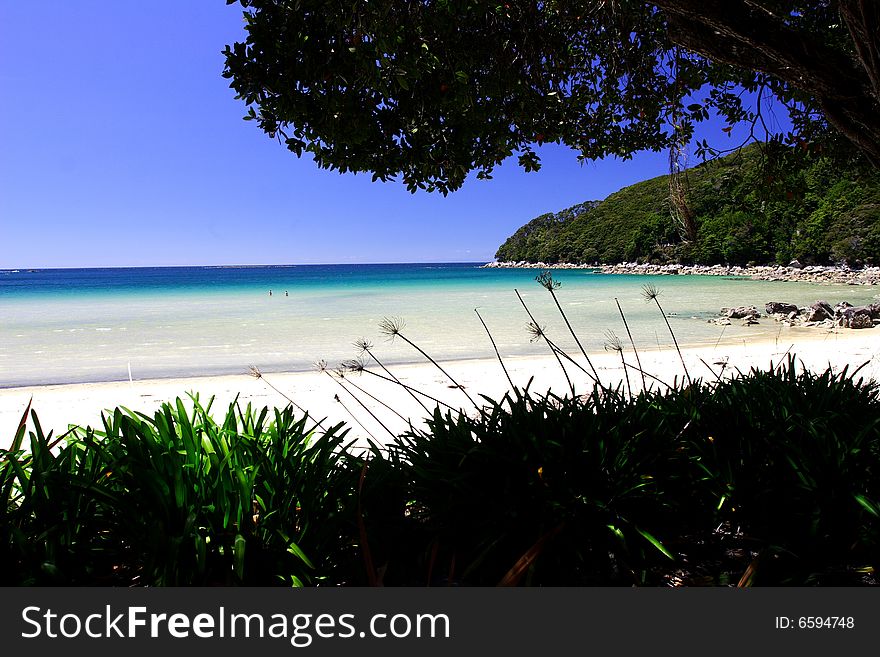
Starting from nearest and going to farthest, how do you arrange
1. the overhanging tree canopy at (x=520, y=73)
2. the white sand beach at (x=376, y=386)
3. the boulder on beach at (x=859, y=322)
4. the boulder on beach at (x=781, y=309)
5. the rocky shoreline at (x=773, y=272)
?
the overhanging tree canopy at (x=520, y=73) < the white sand beach at (x=376, y=386) < the boulder on beach at (x=859, y=322) < the boulder on beach at (x=781, y=309) < the rocky shoreline at (x=773, y=272)

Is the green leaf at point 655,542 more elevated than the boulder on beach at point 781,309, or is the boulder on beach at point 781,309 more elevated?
the boulder on beach at point 781,309

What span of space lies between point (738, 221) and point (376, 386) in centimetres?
491

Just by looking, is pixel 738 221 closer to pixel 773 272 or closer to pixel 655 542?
pixel 655 542

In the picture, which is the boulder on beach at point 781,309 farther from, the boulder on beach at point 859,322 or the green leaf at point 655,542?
the green leaf at point 655,542

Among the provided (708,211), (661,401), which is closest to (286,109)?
(661,401)

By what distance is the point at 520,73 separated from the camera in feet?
14.1

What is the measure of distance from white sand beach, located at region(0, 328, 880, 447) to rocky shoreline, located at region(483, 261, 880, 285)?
20.2 m

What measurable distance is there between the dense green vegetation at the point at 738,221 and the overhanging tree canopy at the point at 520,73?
0.49 metres

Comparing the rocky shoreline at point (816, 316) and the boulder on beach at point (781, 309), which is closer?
the rocky shoreline at point (816, 316)

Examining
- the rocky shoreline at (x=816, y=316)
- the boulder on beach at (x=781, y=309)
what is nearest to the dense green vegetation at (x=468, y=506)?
the rocky shoreline at (x=816, y=316)

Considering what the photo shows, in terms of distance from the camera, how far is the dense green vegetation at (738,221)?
4.97 meters

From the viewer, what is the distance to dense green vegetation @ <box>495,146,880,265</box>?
4.97 metres

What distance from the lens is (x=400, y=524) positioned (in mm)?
2131

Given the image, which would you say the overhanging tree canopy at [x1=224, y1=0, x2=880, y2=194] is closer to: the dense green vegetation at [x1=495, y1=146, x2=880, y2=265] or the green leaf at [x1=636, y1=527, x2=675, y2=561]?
the dense green vegetation at [x1=495, y1=146, x2=880, y2=265]
